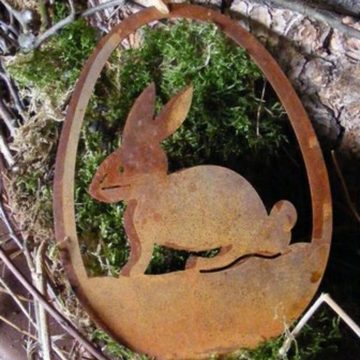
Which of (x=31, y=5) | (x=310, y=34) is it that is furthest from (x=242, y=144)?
(x=31, y=5)

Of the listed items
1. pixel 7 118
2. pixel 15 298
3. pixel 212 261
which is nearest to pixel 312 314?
pixel 212 261

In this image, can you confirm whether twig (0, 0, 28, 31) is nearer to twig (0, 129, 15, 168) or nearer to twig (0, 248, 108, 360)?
twig (0, 129, 15, 168)

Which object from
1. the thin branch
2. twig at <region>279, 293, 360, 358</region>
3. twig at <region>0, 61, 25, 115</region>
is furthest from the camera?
twig at <region>0, 61, 25, 115</region>

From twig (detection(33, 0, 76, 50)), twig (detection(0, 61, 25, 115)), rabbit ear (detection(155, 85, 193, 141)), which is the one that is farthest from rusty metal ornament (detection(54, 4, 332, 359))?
twig (detection(0, 61, 25, 115))

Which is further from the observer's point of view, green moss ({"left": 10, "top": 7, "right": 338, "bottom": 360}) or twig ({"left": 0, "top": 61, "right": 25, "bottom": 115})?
twig ({"left": 0, "top": 61, "right": 25, "bottom": 115})

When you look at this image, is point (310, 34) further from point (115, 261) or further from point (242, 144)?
point (115, 261)

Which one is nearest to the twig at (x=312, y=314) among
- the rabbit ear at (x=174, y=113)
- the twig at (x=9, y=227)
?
the rabbit ear at (x=174, y=113)

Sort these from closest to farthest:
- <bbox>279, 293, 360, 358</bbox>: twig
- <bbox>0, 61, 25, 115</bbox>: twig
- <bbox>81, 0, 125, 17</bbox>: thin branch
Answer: <bbox>279, 293, 360, 358</bbox>: twig, <bbox>81, 0, 125, 17</bbox>: thin branch, <bbox>0, 61, 25, 115</bbox>: twig
